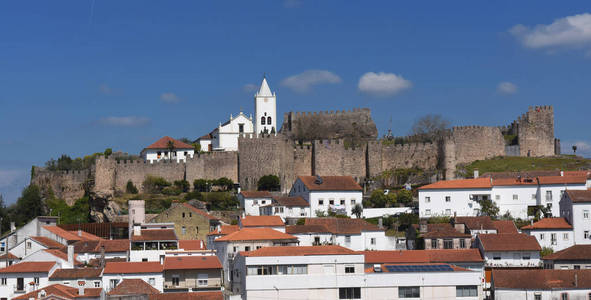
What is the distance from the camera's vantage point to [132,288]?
4353 centimetres

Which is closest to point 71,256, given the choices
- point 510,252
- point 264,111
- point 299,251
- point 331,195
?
point 299,251

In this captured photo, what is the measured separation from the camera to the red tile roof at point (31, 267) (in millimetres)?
47000

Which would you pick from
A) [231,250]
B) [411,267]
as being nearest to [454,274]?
[411,267]

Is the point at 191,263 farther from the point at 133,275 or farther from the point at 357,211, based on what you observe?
the point at 357,211

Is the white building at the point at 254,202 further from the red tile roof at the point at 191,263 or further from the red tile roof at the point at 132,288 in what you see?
the red tile roof at the point at 132,288

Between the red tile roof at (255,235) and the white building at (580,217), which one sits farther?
the white building at (580,217)

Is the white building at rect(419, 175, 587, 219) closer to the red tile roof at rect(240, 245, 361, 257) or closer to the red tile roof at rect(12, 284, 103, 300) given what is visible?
the red tile roof at rect(240, 245, 361, 257)

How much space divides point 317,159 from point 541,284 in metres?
37.6

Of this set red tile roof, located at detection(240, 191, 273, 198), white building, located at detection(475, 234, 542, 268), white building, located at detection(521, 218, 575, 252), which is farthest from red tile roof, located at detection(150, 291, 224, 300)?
red tile roof, located at detection(240, 191, 273, 198)

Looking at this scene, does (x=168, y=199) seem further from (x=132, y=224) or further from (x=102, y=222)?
(x=132, y=224)

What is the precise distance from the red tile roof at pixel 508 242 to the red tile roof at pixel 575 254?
1.25 meters

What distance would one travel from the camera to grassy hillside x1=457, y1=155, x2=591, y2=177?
78250mm

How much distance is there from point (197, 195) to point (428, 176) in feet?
63.3

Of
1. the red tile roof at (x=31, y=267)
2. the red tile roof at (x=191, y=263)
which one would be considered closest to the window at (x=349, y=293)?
the red tile roof at (x=191, y=263)
